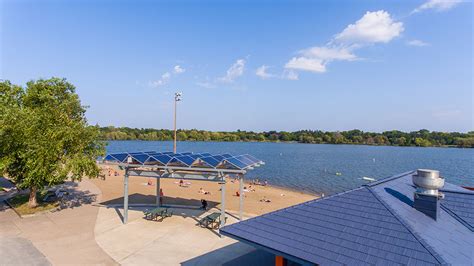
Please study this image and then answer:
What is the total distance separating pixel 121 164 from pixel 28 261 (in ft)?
21.3

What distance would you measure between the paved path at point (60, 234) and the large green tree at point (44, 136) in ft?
7.84

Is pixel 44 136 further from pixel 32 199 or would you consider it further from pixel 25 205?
pixel 25 205

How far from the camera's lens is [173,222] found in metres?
17.8

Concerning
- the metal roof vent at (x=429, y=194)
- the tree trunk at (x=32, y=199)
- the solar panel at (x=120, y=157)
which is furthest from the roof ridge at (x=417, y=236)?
the tree trunk at (x=32, y=199)

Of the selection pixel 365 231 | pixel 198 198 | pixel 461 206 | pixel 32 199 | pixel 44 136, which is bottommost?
pixel 198 198

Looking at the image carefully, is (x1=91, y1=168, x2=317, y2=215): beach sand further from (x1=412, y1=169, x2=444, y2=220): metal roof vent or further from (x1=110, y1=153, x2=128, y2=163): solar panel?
(x1=412, y1=169, x2=444, y2=220): metal roof vent

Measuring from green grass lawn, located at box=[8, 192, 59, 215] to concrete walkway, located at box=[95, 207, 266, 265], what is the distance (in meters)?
4.89

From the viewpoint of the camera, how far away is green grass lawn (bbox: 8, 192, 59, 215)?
19.3 metres

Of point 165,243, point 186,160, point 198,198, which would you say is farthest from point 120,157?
point 198,198

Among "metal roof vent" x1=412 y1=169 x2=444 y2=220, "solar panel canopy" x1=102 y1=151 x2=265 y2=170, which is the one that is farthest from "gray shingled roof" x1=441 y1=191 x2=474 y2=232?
"solar panel canopy" x1=102 y1=151 x2=265 y2=170

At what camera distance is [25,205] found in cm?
2050

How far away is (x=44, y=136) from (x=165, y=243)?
11269 mm

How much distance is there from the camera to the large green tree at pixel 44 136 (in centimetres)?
1816

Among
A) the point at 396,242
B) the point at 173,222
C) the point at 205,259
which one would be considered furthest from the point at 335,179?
the point at 396,242
